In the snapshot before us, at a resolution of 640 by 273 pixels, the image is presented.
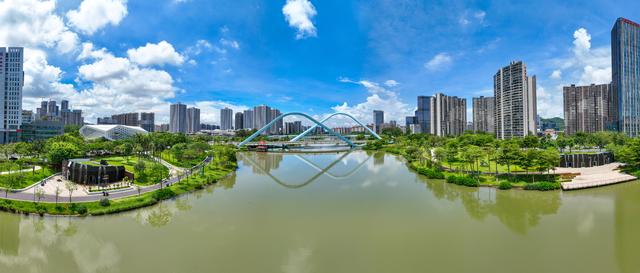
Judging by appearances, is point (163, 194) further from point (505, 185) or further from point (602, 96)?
point (602, 96)

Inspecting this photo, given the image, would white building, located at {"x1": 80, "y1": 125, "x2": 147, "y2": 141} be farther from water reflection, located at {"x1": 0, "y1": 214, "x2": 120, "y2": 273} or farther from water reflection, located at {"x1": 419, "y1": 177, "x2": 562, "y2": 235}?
water reflection, located at {"x1": 419, "y1": 177, "x2": 562, "y2": 235}

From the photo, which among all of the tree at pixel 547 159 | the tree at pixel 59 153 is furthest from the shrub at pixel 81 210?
the tree at pixel 547 159

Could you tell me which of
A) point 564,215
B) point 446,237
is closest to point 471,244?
point 446,237

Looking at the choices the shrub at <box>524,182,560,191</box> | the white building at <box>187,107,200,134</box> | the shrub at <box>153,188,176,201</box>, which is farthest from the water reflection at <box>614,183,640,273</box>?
the white building at <box>187,107,200,134</box>

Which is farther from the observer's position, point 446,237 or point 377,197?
point 377,197

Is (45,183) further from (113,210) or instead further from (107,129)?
(107,129)
